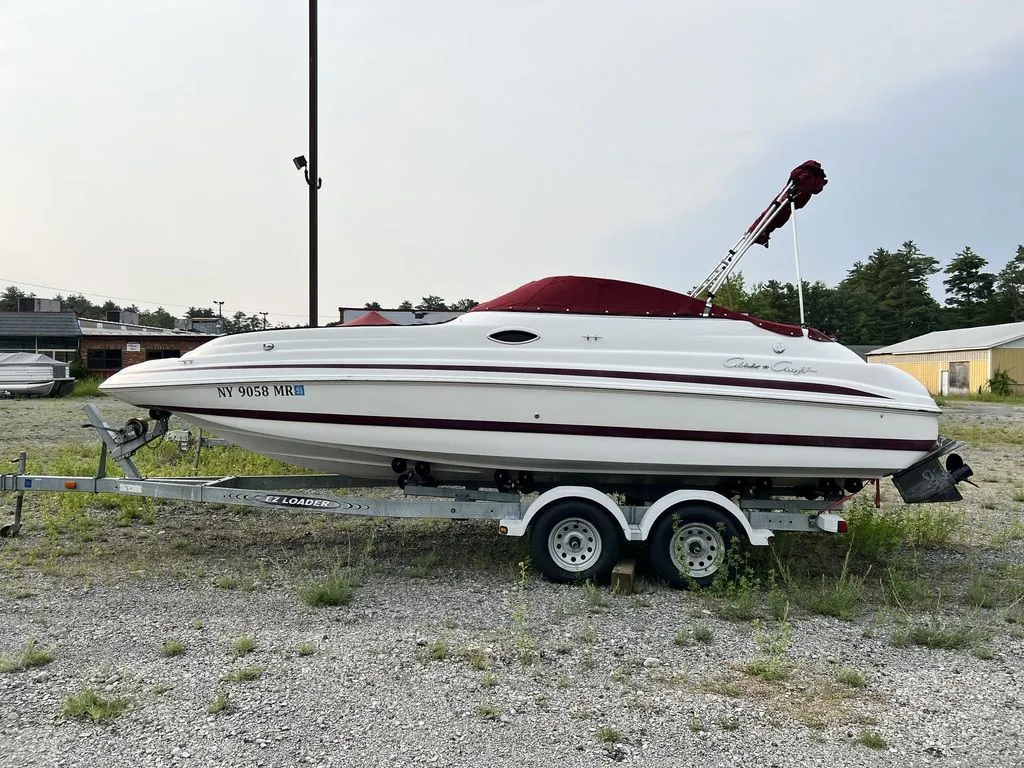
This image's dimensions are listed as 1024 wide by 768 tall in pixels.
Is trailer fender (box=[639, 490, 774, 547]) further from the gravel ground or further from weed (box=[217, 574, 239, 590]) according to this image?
weed (box=[217, 574, 239, 590])

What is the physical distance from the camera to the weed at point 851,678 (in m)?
3.54

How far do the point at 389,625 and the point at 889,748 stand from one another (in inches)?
105

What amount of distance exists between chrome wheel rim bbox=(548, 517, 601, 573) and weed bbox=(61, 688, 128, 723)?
2.82 metres

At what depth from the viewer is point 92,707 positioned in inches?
123

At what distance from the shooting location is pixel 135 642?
3.93m

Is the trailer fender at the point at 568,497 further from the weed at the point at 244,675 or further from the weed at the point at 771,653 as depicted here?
the weed at the point at 244,675

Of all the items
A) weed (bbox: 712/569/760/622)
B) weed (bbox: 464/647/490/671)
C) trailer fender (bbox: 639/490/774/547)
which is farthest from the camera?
trailer fender (bbox: 639/490/774/547)

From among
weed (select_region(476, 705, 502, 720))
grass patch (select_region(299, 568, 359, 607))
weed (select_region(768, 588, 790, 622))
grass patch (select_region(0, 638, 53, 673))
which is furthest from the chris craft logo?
grass patch (select_region(0, 638, 53, 673))

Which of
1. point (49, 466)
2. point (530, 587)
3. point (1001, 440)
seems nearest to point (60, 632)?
point (530, 587)

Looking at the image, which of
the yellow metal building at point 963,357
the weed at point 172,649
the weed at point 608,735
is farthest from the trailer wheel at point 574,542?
the yellow metal building at point 963,357

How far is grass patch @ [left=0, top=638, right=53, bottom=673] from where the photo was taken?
356cm

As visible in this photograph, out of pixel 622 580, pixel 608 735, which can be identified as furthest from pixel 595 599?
pixel 608 735

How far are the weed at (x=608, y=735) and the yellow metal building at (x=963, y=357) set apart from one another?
30.4 meters

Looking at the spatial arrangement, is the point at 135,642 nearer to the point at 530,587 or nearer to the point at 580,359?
the point at 530,587
